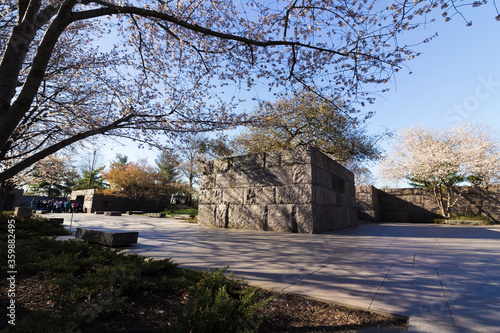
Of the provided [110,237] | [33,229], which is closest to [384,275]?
[110,237]

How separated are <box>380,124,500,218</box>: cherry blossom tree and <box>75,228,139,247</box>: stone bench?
16915mm

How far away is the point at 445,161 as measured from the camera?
14.5 m

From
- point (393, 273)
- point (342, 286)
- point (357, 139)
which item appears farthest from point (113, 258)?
point (357, 139)

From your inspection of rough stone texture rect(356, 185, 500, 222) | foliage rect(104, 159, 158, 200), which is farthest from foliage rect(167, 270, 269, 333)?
foliage rect(104, 159, 158, 200)

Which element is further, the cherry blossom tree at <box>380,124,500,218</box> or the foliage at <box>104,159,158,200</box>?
the foliage at <box>104,159,158,200</box>

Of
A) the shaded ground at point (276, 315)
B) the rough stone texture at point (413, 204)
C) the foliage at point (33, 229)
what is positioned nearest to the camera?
the shaded ground at point (276, 315)

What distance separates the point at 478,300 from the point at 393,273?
867mm

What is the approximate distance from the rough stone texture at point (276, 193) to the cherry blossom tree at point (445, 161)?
9535mm

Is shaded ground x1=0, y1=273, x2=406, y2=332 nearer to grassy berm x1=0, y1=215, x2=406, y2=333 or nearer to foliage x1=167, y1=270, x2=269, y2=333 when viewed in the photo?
grassy berm x1=0, y1=215, x2=406, y2=333

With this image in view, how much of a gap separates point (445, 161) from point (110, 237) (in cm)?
1818

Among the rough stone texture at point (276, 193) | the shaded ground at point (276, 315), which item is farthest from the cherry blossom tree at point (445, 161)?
the shaded ground at point (276, 315)

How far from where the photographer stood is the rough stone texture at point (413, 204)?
1345 cm

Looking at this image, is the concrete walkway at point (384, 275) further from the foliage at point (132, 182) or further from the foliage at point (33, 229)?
the foliage at point (132, 182)

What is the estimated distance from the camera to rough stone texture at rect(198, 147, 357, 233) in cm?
706
